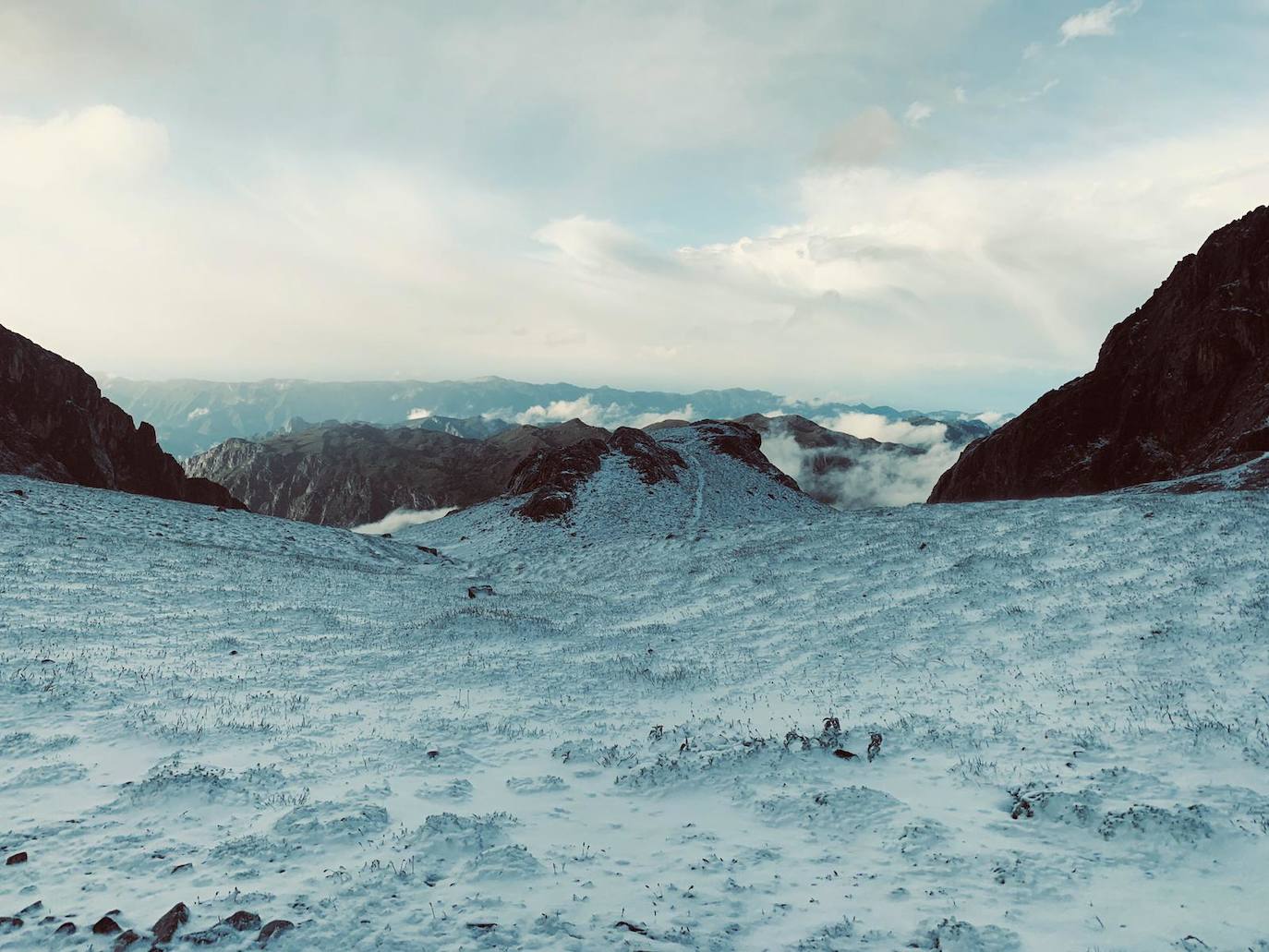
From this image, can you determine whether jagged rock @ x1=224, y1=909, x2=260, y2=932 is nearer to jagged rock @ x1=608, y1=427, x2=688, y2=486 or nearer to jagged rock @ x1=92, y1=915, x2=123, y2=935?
jagged rock @ x1=92, y1=915, x2=123, y2=935

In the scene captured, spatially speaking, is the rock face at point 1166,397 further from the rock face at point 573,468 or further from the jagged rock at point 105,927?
the jagged rock at point 105,927

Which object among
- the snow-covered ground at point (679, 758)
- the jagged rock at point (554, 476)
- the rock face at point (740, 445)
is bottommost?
the snow-covered ground at point (679, 758)

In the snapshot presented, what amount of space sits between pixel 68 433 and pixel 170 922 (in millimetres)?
107902

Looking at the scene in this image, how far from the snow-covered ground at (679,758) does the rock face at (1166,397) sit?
4918cm

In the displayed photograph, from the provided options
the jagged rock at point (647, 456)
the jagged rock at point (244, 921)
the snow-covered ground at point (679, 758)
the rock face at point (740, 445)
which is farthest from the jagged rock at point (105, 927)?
the rock face at point (740, 445)

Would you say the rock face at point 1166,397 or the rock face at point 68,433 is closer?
the rock face at point 1166,397

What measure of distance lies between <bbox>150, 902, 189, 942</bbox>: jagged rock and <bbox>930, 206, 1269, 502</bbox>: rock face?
2595 inches

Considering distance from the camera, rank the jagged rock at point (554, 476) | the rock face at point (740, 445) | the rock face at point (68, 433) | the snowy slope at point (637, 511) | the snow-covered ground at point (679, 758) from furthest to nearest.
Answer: the rock face at point (740, 445)
the rock face at point (68, 433)
the jagged rock at point (554, 476)
the snowy slope at point (637, 511)
the snow-covered ground at point (679, 758)

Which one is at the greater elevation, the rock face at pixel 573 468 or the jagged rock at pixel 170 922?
the rock face at pixel 573 468

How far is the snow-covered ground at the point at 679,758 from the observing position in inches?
271

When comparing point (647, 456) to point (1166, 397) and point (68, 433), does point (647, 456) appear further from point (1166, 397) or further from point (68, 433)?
point (68, 433)

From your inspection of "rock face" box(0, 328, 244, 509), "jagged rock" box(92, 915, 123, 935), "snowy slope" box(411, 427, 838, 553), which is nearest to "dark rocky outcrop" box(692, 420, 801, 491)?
"snowy slope" box(411, 427, 838, 553)

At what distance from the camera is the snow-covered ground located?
6.88m

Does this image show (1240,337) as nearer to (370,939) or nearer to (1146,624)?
(1146,624)
